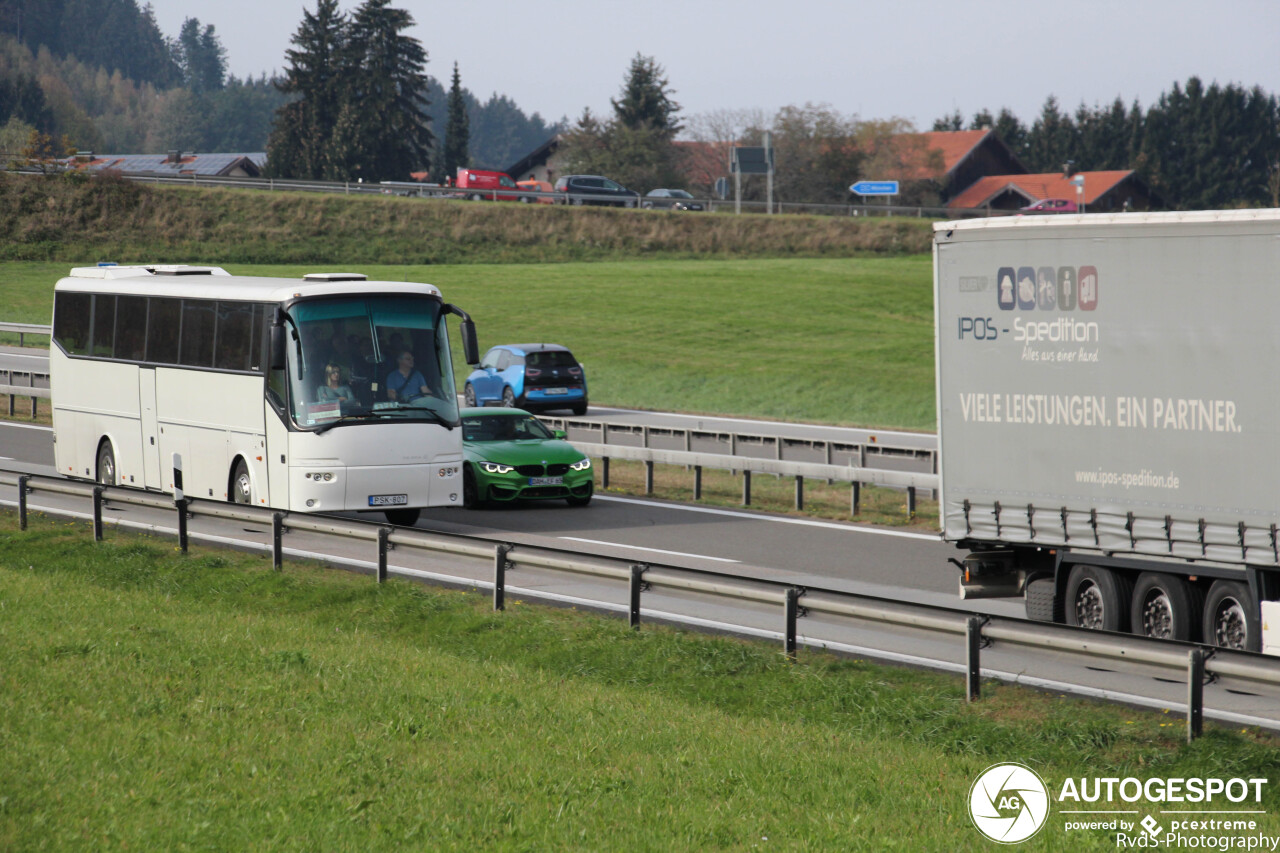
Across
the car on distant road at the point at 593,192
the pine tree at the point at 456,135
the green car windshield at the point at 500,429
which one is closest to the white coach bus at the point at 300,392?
the green car windshield at the point at 500,429

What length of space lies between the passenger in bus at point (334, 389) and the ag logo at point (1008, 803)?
11667mm

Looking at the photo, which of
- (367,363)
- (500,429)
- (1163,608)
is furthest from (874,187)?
(1163,608)

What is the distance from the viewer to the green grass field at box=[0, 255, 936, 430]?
1639 inches

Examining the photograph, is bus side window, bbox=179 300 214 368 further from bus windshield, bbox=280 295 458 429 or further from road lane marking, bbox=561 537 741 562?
road lane marking, bbox=561 537 741 562

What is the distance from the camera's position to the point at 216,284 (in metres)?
19.3

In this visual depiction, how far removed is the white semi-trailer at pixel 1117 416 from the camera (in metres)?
10.4

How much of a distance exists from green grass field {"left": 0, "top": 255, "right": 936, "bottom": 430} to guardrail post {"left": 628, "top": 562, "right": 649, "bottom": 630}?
80.5 ft

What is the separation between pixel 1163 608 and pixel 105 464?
15869 mm

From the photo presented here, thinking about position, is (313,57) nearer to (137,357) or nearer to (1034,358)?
(137,357)

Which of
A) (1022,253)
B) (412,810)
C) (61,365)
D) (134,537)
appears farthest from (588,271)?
(412,810)

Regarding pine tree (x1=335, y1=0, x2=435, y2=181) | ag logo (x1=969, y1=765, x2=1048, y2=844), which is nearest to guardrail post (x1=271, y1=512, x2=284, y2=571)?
ag logo (x1=969, y1=765, x2=1048, y2=844)

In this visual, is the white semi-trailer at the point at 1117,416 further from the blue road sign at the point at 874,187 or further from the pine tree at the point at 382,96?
the pine tree at the point at 382,96

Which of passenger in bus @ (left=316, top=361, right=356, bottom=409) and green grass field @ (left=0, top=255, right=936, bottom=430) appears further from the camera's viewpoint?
green grass field @ (left=0, top=255, right=936, bottom=430)

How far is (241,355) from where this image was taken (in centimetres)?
Answer: 1841
